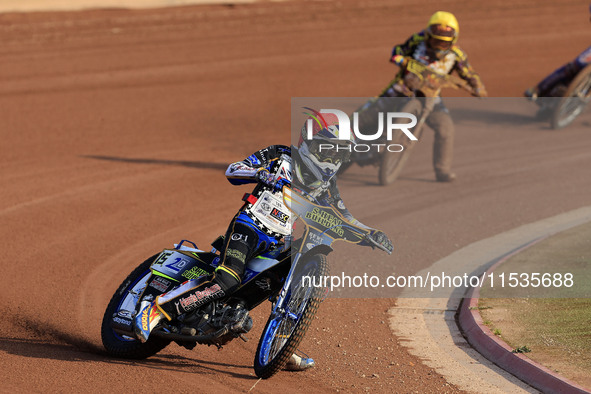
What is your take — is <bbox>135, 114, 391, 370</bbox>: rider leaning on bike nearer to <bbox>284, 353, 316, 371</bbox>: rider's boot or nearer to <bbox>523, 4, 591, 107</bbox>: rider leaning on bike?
<bbox>284, 353, 316, 371</bbox>: rider's boot

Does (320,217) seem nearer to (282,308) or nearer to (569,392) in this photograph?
(282,308)

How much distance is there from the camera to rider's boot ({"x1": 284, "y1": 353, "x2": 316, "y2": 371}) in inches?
298

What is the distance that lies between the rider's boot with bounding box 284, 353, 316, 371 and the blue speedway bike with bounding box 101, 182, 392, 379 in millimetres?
418

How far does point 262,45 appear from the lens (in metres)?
23.5

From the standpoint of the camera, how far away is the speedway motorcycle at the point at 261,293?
7074mm

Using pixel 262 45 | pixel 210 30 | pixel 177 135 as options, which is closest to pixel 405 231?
pixel 177 135

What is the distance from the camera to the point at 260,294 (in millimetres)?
7469

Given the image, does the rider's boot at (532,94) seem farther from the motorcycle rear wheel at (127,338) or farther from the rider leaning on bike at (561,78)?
the motorcycle rear wheel at (127,338)

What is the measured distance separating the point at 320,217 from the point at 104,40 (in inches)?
683

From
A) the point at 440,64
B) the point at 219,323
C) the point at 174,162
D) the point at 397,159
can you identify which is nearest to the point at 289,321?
the point at 219,323

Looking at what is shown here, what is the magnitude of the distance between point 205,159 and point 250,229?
8138mm

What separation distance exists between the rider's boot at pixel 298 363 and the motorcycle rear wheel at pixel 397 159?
19.6 ft

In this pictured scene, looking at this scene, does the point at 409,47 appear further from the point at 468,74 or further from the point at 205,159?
the point at 205,159

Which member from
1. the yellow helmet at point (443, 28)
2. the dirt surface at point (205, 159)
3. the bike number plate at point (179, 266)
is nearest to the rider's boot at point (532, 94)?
the dirt surface at point (205, 159)
